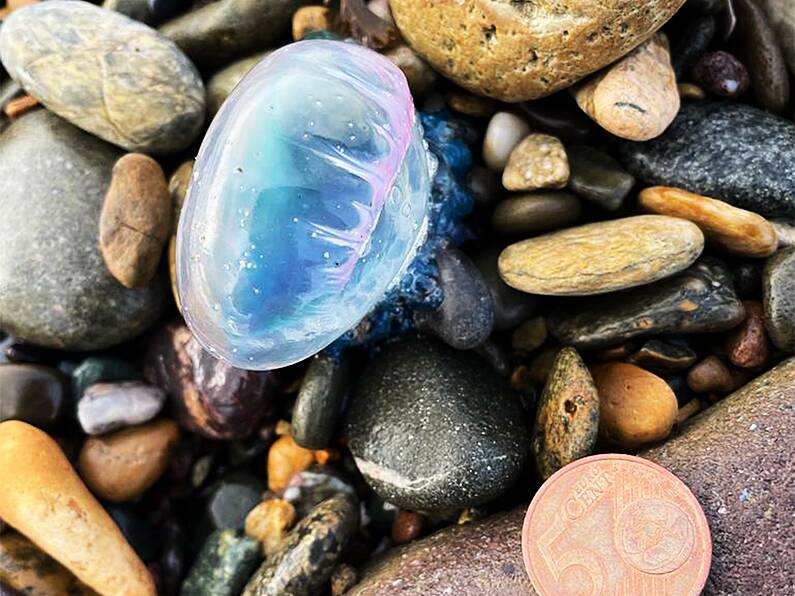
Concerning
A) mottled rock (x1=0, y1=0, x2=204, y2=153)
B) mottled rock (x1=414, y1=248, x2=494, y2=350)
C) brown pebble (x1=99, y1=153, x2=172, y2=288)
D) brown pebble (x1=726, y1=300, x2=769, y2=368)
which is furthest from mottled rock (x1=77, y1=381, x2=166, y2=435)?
brown pebble (x1=726, y1=300, x2=769, y2=368)

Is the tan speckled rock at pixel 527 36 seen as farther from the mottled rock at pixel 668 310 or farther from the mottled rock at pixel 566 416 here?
the mottled rock at pixel 566 416

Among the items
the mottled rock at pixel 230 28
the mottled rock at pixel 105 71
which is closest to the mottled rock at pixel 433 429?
the mottled rock at pixel 105 71

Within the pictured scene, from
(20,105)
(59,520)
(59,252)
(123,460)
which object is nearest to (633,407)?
(123,460)

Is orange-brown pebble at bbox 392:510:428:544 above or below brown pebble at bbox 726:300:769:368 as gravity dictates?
below

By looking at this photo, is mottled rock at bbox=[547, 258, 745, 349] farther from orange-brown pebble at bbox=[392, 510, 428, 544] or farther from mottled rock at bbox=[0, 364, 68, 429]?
mottled rock at bbox=[0, 364, 68, 429]

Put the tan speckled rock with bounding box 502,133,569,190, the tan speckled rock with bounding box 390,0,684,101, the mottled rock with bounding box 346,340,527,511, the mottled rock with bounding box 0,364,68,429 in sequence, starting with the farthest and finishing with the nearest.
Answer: the mottled rock with bounding box 0,364,68,429 < the tan speckled rock with bounding box 502,133,569,190 < the mottled rock with bounding box 346,340,527,511 < the tan speckled rock with bounding box 390,0,684,101

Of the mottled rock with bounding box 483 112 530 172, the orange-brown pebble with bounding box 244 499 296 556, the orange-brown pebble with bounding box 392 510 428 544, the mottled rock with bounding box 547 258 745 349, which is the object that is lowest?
the orange-brown pebble with bounding box 244 499 296 556

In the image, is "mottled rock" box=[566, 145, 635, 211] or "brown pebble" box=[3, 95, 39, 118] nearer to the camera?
"mottled rock" box=[566, 145, 635, 211]
